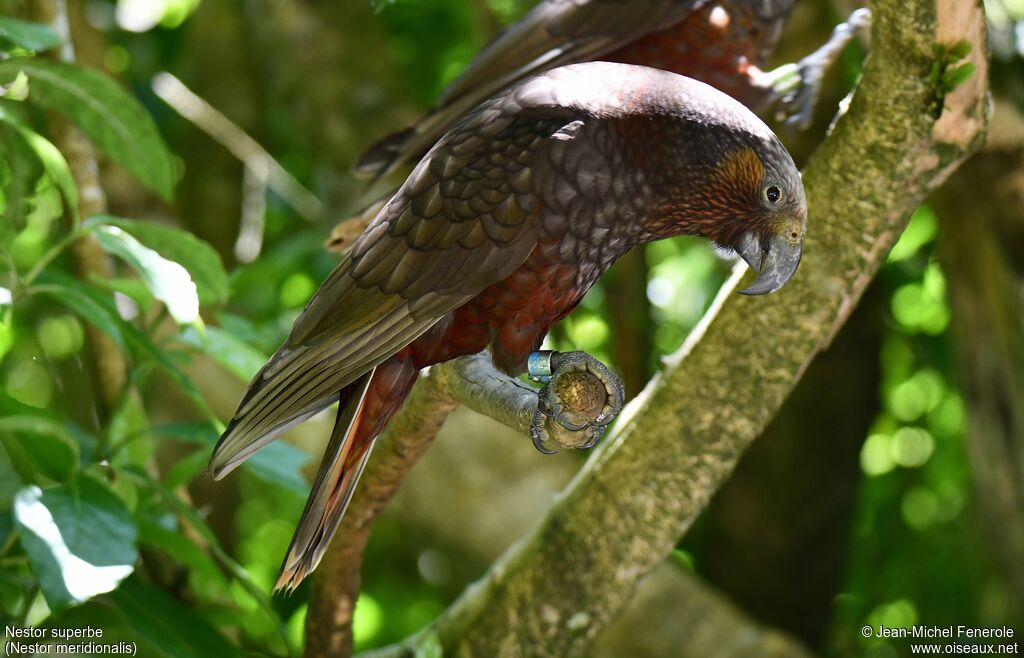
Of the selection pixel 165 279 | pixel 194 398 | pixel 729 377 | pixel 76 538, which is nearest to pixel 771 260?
pixel 729 377

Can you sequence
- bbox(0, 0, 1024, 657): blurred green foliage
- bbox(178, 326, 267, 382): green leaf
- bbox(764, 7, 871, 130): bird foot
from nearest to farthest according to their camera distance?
bbox(0, 0, 1024, 657): blurred green foliage < bbox(178, 326, 267, 382): green leaf < bbox(764, 7, 871, 130): bird foot

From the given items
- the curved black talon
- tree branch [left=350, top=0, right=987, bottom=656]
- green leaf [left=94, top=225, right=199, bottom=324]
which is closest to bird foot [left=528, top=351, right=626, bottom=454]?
the curved black talon

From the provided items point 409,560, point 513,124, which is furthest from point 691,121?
point 409,560

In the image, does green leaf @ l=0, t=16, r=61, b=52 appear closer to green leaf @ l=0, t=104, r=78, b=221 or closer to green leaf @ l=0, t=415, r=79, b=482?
green leaf @ l=0, t=104, r=78, b=221

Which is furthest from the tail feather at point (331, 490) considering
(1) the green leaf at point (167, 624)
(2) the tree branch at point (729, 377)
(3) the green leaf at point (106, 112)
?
(3) the green leaf at point (106, 112)

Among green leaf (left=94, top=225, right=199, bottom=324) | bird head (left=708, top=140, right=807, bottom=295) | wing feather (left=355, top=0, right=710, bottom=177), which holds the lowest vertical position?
bird head (left=708, top=140, right=807, bottom=295)

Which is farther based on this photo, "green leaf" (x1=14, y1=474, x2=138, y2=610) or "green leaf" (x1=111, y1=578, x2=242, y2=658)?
"green leaf" (x1=111, y1=578, x2=242, y2=658)

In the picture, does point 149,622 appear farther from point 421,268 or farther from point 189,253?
point 421,268
